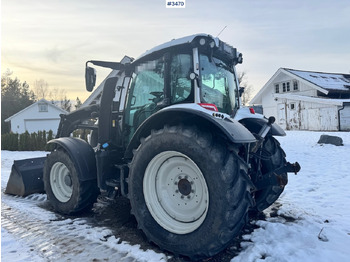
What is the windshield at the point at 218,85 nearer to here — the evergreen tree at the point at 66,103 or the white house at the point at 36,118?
the white house at the point at 36,118

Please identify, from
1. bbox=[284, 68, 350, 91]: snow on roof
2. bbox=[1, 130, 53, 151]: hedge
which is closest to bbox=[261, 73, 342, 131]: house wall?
bbox=[284, 68, 350, 91]: snow on roof

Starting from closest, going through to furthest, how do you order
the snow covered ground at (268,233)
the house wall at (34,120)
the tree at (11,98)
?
the snow covered ground at (268,233) → the house wall at (34,120) → the tree at (11,98)

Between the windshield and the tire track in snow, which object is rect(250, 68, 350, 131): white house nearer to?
the windshield

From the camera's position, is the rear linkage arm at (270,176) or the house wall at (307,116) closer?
the rear linkage arm at (270,176)

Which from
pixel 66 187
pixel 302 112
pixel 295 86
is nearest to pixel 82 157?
pixel 66 187

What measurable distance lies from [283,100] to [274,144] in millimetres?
21866

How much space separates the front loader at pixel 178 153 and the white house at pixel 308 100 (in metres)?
19.3

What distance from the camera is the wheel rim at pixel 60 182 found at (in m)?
4.56

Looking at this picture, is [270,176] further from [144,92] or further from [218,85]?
[144,92]

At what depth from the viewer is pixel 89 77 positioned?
416 cm

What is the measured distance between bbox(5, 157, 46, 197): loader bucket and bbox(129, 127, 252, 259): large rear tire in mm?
3221

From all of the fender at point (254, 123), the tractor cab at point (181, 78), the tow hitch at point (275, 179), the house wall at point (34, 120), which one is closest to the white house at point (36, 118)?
the house wall at point (34, 120)

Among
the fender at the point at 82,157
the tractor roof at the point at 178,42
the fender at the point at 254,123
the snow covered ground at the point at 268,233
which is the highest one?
the tractor roof at the point at 178,42

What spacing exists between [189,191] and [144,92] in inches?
65.8
